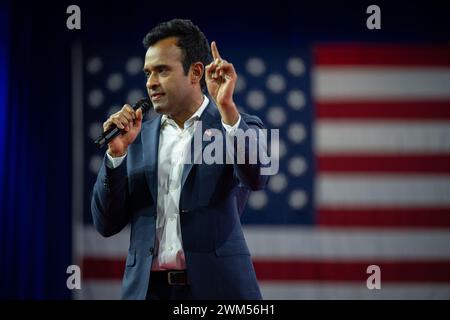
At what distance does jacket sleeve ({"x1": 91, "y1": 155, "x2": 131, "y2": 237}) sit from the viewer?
1831 mm

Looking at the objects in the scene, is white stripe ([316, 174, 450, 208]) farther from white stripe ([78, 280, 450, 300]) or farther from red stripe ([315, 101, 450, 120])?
white stripe ([78, 280, 450, 300])

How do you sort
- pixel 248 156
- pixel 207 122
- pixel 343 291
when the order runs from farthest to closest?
pixel 343 291, pixel 207 122, pixel 248 156

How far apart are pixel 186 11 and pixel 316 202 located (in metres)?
1.20

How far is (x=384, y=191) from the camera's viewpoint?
318cm

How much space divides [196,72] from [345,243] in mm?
1471

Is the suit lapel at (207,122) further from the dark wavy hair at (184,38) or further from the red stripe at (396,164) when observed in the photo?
the red stripe at (396,164)

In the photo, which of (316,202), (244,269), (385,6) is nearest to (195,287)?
(244,269)

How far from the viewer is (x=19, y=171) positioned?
10.4ft

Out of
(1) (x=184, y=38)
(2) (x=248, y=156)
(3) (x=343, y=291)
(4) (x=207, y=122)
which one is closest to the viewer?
(2) (x=248, y=156)

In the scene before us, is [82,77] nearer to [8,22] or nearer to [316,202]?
[8,22]

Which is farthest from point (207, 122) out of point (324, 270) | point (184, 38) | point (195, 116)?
point (324, 270)

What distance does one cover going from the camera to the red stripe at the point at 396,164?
3.19 m

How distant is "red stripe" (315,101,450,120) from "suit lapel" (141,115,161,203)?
4.65 ft

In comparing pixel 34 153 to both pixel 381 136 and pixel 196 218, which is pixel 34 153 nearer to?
pixel 196 218
